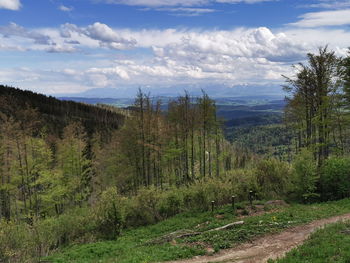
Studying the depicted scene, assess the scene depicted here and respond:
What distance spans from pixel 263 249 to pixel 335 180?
14.5 metres

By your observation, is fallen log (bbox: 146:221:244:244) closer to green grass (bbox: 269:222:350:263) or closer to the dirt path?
the dirt path

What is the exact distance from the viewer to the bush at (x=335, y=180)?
23.7 metres

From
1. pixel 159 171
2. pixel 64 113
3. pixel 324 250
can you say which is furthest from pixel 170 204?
pixel 64 113

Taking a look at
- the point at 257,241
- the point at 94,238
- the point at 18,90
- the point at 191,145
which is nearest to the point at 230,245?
the point at 257,241

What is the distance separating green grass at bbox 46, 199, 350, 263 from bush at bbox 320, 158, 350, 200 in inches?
79.0

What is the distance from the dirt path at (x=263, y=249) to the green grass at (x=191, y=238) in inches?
22.4

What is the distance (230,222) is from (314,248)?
347 inches

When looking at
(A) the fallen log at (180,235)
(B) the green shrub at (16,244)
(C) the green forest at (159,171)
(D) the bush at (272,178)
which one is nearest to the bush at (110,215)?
(C) the green forest at (159,171)

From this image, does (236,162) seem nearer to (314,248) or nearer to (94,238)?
(94,238)

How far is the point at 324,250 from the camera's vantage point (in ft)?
34.2

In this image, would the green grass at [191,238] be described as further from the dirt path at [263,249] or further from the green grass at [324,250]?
the green grass at [324,250]

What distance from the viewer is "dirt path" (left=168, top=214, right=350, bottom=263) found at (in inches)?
500

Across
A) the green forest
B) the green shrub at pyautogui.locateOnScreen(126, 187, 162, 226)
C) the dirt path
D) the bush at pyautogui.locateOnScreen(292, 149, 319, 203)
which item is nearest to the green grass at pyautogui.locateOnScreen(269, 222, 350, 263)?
the dirt path

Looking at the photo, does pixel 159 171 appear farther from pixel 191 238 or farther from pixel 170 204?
pixel 191 238
